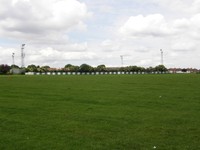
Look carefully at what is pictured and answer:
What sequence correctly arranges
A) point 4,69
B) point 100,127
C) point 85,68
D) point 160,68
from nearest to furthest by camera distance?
point 100,127
point 4,69
point 160,68
point 85,68

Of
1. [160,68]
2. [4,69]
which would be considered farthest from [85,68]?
[4,69]

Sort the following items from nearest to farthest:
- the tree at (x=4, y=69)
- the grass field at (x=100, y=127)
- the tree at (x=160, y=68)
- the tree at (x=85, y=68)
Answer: the grass field at (x=100, y=127), the tree at (x=4, y=69), the tree at (x=85, y=68), the tree at (x=160, y=68)

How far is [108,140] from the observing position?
1077cm

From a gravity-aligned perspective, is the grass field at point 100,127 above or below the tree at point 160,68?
below

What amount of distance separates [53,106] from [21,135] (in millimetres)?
7380

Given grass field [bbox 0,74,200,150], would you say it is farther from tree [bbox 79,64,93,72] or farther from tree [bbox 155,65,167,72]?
tree [bbox 155,65,167,72]

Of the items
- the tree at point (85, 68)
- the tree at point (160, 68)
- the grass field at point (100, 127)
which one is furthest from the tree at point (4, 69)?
the grass field at point (100, 127)

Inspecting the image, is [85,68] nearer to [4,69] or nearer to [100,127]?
[4,69]

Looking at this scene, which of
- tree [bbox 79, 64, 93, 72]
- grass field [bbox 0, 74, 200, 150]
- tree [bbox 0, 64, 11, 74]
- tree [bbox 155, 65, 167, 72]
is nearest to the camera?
grass field [bbox 0, 74, 200, 150]

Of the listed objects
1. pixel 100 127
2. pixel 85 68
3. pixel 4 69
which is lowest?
pixel 100 127

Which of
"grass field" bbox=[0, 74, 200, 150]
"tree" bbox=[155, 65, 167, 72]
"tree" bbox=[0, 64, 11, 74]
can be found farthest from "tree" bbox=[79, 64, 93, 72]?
"grass field" bbox=[0, 74, 200, 150]

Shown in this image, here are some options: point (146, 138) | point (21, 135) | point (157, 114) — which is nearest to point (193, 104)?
point (157, 114)

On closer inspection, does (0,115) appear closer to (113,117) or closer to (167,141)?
(113,117)

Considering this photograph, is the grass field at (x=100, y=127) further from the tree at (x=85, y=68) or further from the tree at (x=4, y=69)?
the tree at (x=85, y=68)
